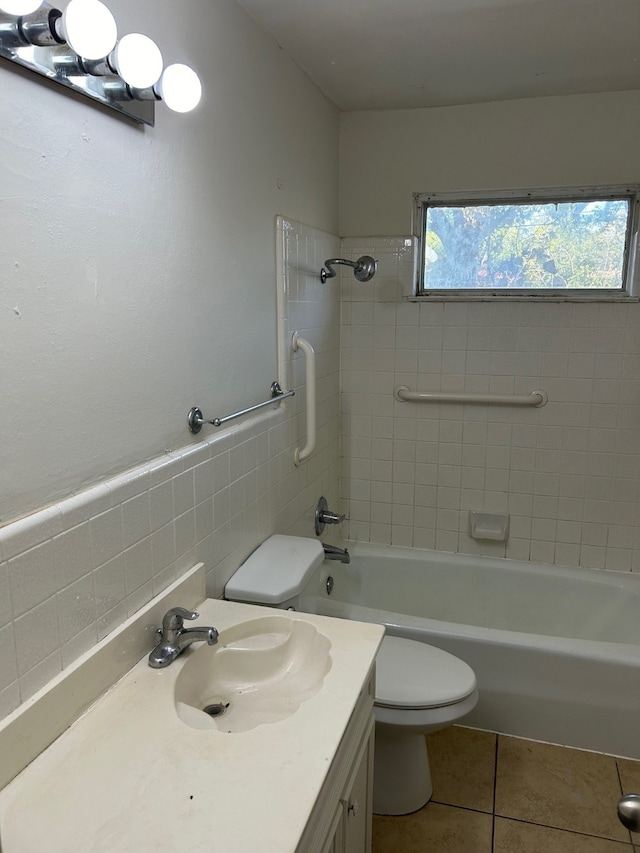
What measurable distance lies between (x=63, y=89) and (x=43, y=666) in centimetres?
101

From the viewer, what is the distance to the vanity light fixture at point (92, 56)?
37.8 inches

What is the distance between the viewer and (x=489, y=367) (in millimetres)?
2824

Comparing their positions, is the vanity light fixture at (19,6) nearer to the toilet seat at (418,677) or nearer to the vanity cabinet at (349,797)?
the vanity cabinet at (349,797)

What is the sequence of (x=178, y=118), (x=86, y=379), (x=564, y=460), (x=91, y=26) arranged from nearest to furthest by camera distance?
(x=91, y=26) < (x=86, y=379) < (x=178, y=118) < (x=564, y=460)

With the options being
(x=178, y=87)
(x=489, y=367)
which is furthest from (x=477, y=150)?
(x=178, y=87)

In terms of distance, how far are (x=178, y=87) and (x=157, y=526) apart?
36.1 inches

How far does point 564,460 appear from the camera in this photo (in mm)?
2795

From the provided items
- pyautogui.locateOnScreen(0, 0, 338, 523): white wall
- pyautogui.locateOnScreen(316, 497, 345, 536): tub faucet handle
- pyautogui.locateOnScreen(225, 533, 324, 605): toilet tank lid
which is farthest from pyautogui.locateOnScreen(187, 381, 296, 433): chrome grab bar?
pyautogui.locateOnScreen(316, 497, 345, 536): tub faucet handle

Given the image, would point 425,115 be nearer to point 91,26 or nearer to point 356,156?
point 356,156

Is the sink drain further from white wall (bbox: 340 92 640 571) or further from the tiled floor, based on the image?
white wall (bbox: 340 92 640 571)

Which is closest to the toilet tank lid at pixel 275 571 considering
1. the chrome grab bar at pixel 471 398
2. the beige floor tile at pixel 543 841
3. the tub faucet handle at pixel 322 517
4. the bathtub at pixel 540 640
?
the bathtub at pixel 540 640

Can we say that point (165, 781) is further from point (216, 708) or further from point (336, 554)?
point (336, 554)

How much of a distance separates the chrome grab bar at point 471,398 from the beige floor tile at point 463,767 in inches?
52.1

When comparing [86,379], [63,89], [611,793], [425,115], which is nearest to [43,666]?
[86,379]
